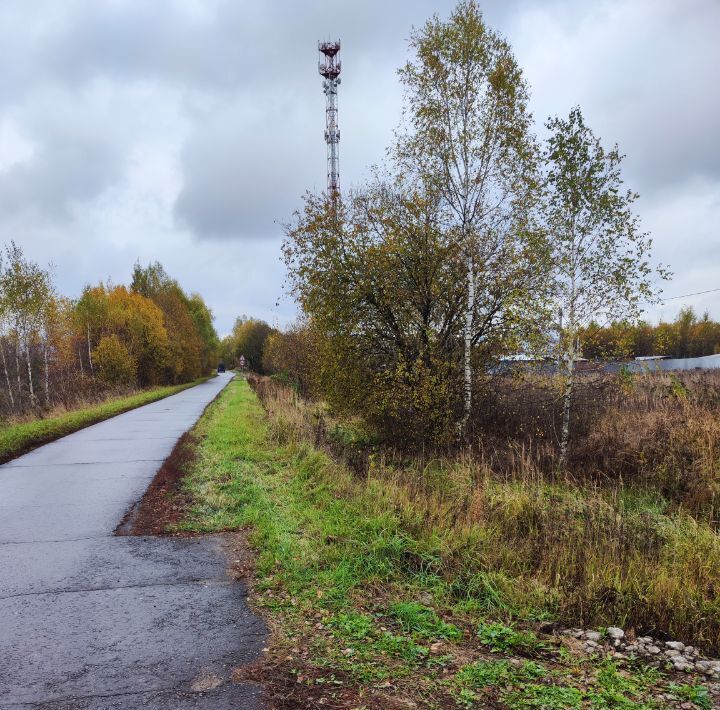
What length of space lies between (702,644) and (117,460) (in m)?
9.59

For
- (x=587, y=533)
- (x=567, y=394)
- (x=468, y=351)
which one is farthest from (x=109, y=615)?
(x=567, y=394)

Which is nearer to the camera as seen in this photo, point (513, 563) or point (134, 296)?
point (513, 563)

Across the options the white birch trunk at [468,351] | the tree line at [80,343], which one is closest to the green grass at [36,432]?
the tree line at [80,343]

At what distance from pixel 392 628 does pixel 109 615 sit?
2116 millimetres

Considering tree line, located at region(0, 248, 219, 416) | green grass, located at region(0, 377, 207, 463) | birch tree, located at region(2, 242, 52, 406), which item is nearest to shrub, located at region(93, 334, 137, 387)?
tree line, located at region(0, 248, 219, 416)

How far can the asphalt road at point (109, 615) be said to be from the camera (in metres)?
3.24

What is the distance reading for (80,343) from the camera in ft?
123

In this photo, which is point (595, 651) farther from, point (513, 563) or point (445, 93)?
point (445, 93)

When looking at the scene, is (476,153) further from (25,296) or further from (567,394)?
(25,296)

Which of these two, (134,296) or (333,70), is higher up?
(333,70)

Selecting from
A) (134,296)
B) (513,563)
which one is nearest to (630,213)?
(513,563)

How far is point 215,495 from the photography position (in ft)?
25.9

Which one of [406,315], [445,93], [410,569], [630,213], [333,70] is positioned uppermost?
[333,70]

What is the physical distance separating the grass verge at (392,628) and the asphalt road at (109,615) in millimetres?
337
